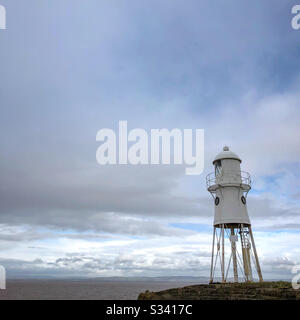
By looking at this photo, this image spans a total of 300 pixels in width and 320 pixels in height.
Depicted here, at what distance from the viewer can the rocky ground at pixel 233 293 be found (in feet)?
75.8

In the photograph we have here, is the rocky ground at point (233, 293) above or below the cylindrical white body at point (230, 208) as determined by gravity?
below

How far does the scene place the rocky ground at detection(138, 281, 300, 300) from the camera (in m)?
23.1

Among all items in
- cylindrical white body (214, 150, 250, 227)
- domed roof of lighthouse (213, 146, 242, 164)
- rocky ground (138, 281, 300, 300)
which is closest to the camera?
rocky ground (138, 281, 300, 300)

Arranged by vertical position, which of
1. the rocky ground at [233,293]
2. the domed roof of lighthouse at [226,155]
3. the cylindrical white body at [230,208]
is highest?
the domed roof of lighthouse at [226,155]

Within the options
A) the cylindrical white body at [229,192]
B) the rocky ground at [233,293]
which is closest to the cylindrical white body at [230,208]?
the cylindrical white body at [229,192]

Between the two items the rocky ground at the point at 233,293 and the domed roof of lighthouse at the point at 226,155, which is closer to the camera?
the rocky ground at the point at 233,293

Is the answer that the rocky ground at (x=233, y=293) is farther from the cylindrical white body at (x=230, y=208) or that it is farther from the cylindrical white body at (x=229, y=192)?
the cylindrical white body at (x=229, y=192)

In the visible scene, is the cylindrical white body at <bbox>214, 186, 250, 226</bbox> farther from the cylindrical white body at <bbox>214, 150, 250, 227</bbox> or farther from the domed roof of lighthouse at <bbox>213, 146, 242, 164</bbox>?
the domed roof of lighthouse at <bbox>213, 146, 242, 164</bbox>

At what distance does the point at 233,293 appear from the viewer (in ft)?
81.1

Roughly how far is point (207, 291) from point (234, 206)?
9.82 m

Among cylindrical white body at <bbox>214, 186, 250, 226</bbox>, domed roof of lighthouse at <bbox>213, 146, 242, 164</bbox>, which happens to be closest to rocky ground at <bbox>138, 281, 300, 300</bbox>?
cylindrical white body at <bbox>214, 186, 250, 226</bbox>
